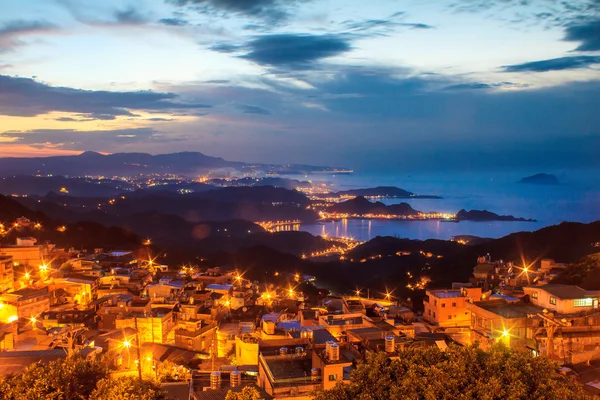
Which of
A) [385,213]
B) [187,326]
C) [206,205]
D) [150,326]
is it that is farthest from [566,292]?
[385,213]

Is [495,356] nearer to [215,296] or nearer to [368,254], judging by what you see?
[215,296]

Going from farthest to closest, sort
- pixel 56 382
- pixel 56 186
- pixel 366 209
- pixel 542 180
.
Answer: pixel 542 180
pixel 366 209
pixel 56 186
pixel 56 382

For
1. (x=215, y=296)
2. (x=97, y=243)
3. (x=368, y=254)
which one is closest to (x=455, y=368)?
(x=215, y=296)

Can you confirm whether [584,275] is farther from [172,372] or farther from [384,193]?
[384,193]

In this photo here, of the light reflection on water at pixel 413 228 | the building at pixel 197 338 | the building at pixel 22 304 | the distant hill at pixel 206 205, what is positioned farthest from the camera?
the distant hill at pixel 206 205

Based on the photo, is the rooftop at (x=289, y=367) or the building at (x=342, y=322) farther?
the building at (x=342, y=322)

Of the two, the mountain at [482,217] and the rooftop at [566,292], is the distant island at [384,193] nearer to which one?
the mountain at [482,217]

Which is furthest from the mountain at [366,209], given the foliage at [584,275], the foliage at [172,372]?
the foliage at [172,372]
